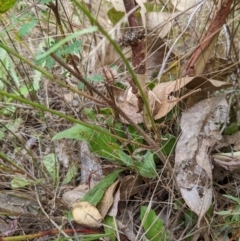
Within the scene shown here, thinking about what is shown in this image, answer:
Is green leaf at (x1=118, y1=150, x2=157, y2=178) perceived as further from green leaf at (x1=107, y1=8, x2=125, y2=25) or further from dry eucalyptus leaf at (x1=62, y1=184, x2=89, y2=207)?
green leaf at (x1=107, y1=8, x2=125, y2=25)

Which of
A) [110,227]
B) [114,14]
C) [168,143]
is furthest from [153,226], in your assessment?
[114,14]

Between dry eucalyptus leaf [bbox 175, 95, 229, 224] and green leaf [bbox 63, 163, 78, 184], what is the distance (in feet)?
1.00

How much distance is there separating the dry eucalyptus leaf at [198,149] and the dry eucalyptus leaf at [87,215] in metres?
0.20

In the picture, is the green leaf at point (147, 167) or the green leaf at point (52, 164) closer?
the green leaf at point (147, 167)

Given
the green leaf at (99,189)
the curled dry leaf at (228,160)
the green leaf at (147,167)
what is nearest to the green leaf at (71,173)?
the green leaf at (99,189)

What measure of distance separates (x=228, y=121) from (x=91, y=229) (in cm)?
42

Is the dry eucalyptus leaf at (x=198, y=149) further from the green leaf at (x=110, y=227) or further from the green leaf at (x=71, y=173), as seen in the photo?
the green leaf at (x=71, y=173)

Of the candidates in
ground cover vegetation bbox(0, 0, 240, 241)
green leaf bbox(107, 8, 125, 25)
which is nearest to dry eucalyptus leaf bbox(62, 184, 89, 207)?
ground cover vegetation bbox(0, 0, 240, 241)

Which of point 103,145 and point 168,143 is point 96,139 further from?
point 168,143

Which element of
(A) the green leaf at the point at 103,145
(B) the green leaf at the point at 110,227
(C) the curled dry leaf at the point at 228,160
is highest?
(A) the green leaf at the point at 103,145

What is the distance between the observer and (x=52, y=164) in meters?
1.15

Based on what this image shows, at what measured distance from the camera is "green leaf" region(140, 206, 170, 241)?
0.91 m

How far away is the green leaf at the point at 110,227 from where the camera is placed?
922mm

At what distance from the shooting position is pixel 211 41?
0.97 metres
